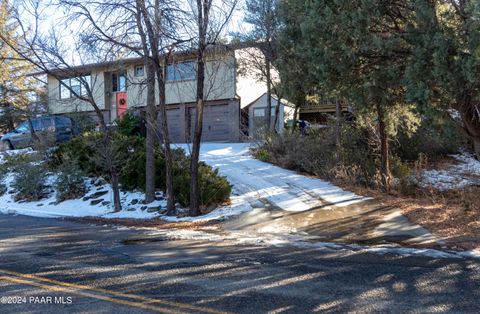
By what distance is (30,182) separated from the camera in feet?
53.4

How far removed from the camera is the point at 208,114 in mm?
28375

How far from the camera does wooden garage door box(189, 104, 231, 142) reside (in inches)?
1089

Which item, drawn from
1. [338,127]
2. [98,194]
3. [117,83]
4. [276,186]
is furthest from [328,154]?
[117,83]

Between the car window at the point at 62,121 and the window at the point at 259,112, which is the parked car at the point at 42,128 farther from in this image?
the window at the point at 259,112

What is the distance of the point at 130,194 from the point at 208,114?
13951 mm

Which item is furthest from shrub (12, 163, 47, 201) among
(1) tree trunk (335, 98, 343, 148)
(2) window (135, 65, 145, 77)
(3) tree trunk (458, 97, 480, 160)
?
(3) tree trunk (458, 97, 480, 160)

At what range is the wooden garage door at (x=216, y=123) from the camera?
27.7m

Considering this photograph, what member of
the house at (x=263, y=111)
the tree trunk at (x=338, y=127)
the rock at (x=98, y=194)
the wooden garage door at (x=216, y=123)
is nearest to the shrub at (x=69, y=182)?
the rock at (x=98, y=194)

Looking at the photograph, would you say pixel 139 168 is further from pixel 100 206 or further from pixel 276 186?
pixel 276 186

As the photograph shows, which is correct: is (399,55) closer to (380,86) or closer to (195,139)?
→ (380,86)

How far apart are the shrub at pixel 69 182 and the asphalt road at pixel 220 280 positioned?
6469 millimetres

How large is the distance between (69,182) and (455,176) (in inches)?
578

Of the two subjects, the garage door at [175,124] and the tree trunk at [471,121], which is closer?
the tree trunk at [471,121]

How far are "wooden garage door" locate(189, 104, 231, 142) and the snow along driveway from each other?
7408 millimetres
